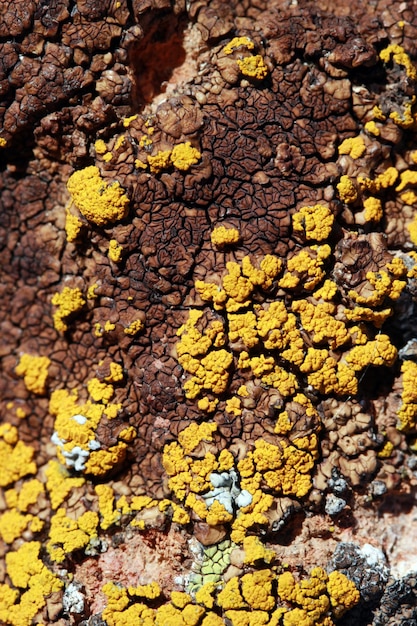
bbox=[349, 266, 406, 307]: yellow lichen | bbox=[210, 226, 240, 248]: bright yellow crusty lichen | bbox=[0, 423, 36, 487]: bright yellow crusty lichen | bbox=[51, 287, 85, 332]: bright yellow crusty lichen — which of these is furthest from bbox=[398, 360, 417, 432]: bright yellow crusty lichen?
bbox=[0, 423, 36, 487]: bright yellow crusty lichen

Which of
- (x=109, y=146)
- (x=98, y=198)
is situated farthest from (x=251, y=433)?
(x=109, y=146)

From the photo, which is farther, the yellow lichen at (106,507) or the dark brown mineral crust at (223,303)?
the yellow lichen at (106,507)

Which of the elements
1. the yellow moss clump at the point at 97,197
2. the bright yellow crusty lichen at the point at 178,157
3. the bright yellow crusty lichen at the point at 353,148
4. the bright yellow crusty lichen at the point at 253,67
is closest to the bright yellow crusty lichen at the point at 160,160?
the bright yellow crusty lichen at the point at 178,157

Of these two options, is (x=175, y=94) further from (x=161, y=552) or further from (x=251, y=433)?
(x=161, y=552)

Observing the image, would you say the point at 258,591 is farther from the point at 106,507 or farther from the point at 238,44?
the point at 238,44

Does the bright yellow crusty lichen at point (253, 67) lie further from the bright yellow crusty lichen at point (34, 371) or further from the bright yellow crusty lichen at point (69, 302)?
the bright yellow crusty lichen at point (34, 371)

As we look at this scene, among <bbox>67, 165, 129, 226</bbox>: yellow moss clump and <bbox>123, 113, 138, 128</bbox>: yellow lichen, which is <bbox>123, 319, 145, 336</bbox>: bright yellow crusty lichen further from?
<bbox>123, 113, 138, 128</bbox>: yellow lichen
